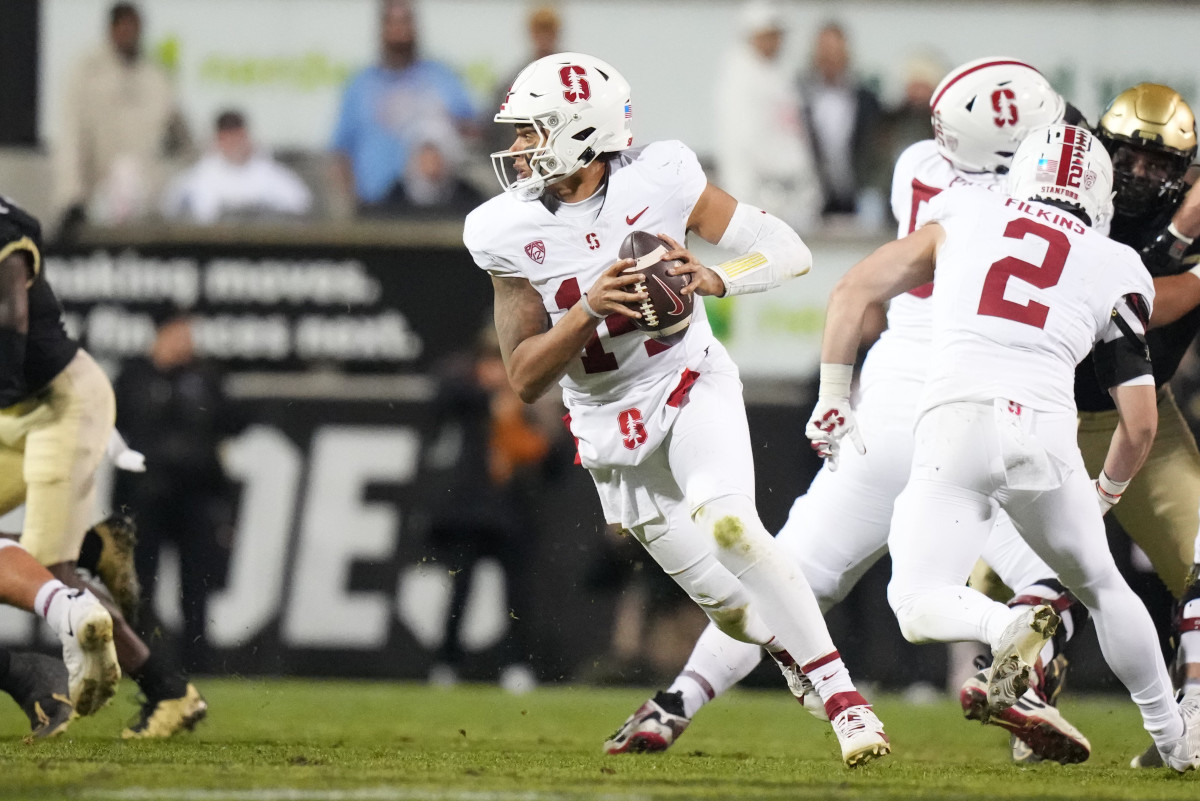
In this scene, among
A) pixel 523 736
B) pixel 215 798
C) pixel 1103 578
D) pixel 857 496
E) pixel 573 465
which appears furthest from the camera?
pixel 573 465

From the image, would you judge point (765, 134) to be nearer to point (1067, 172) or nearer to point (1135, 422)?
point (1067, 172)

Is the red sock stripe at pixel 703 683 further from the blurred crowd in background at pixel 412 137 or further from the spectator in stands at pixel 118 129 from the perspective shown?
the spectator in stands at pixel 118 129

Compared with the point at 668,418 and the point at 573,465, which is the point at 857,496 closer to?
the point at 668,418

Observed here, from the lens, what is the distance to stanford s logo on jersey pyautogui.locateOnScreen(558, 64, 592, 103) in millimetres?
5324

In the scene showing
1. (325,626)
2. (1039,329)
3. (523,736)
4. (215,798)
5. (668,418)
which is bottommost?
(325,626)

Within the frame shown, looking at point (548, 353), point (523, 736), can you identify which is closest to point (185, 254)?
point (523, 736)

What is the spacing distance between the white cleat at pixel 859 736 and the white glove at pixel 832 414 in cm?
78

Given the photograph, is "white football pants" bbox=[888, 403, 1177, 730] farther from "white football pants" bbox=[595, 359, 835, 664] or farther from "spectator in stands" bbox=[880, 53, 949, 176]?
"spectator in stands" bbox=[880, 53, 949, 176]

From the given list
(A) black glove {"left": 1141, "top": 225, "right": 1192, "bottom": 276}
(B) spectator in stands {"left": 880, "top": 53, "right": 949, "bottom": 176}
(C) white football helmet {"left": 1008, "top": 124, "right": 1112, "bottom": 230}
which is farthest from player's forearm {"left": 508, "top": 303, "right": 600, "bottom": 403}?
(B) spectator in stands {"left": 880, "top": 53, "right": 949, "bottom": 176}

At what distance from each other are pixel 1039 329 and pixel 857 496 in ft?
3.10

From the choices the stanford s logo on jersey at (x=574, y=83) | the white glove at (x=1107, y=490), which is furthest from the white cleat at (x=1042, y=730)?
the stanford s logo on jersey at (x=574, y=83)

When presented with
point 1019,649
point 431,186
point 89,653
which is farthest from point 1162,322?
point 431,186

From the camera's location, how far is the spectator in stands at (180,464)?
28.9ft

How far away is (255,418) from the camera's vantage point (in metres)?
8.98
